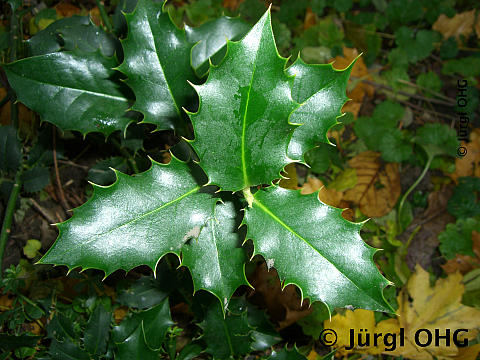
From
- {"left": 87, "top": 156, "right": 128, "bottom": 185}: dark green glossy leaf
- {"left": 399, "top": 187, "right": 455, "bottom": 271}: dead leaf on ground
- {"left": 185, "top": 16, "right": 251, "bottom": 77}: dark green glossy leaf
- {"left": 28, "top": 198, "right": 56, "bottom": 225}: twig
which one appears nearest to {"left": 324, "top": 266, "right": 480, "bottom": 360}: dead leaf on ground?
{"left": 399, "top": 187, "right": 455, "bottom": 271}: dead leaf on ground

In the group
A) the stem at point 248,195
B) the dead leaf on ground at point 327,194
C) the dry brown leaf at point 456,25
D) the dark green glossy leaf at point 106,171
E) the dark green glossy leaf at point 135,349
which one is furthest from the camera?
the dry brown leaf at point 456,25

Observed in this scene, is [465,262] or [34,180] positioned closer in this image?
[34,180]

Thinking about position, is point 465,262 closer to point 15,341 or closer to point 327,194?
point 327,194

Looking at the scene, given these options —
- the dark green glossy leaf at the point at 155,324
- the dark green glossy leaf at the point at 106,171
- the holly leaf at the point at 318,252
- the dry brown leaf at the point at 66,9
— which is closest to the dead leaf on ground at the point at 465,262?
the holly leaf at the point at 318,252

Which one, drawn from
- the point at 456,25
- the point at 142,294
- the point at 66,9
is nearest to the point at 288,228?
the point at 142,294

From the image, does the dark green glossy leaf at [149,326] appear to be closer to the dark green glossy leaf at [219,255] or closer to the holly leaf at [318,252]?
the dark green glossy leaf at [219,255]

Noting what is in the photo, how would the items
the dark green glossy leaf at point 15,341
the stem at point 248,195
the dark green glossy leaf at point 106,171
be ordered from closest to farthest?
the stem at point 248,195 → the dark green glossy leaf at point 15,341 → the dark green glossy leaf at point 106,171
